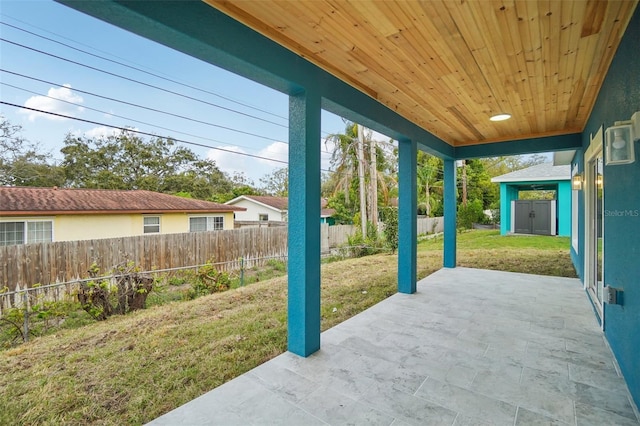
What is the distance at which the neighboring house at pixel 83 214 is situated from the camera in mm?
2799

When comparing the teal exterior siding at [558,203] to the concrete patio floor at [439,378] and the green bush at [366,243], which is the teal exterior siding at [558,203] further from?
the concrete patio floor at [439,378]

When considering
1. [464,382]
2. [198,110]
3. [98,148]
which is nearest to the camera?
[464,382]

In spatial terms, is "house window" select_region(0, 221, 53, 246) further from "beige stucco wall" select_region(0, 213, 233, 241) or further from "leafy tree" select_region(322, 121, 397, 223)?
"leafy tree" select_region(322, 121, 397, 223)

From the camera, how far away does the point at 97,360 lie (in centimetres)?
262

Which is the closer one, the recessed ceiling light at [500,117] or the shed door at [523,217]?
the recessed ceiling light at [500,117]

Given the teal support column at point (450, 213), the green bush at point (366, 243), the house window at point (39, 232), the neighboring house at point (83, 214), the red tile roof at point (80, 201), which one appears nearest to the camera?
the red tile roof at point (80, 201)

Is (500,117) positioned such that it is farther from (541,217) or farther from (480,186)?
(480,186)

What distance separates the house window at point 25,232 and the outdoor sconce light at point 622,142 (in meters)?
4.95

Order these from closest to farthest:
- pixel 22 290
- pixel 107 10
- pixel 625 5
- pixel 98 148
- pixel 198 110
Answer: pixel 107 10 → pixel 625 5 → pixel 22 290 → pixel 98 148 → pixel 198 110

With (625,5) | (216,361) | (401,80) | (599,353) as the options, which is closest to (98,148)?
(216,361)

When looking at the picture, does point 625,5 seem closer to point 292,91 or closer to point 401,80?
point 401,80

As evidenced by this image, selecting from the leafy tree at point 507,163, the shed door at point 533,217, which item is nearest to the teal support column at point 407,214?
the shed door at point 533,217

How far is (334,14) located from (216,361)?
2.79m

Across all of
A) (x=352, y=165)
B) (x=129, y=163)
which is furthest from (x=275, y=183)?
(x=129, y=163)
